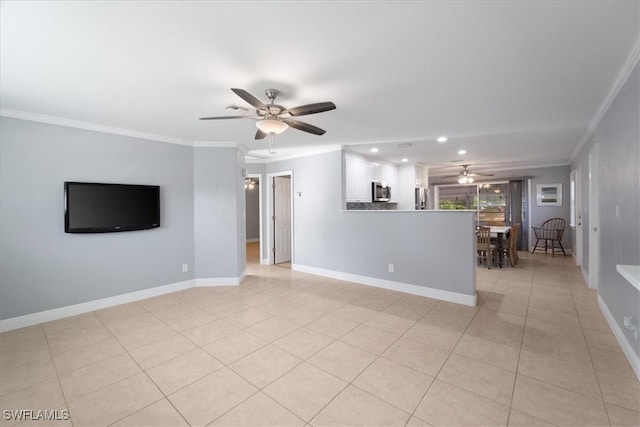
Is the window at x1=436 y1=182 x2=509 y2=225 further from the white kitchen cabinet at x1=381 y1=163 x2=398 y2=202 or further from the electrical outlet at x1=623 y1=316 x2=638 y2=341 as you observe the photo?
the electrical outlet at x1=623 y1=316 x2=638 y2=341

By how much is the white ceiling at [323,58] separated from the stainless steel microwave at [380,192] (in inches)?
99.1

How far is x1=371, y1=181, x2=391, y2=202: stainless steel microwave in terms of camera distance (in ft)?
20.0

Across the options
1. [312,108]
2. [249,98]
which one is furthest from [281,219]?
[249,98]

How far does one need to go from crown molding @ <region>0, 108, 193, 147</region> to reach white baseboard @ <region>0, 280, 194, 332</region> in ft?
7.53

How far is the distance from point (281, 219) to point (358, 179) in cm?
215

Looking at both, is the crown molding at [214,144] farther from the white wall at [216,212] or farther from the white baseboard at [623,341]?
the white baseboard at [623,341]

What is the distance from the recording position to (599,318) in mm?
3170

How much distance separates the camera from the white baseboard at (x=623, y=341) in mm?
2154

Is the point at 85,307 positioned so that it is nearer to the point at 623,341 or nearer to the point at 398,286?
the point at 398,286

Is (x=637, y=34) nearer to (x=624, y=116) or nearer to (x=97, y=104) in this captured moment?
(x=624, y=116)

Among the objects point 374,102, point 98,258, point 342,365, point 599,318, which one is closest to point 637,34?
point 374,102

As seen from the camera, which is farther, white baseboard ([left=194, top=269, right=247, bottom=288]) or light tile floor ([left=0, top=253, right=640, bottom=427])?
white baseboard ([left=194, top=269, right=247, bottom=288])

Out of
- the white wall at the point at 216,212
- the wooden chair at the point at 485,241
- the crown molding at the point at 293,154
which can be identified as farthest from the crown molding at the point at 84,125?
the wooden chair at the point at 485,241

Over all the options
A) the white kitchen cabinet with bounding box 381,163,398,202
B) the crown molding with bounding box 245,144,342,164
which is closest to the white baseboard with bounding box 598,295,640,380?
the crown molding with bounding box 245,144,342,164
